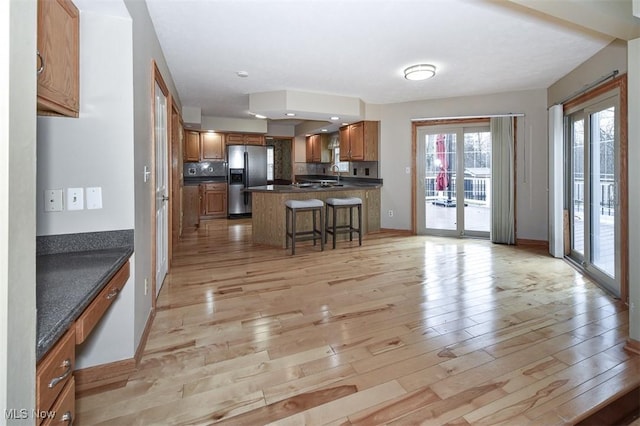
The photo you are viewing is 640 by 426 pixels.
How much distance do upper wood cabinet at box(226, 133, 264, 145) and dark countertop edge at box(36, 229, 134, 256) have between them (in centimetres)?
634

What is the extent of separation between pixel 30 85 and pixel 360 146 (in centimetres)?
593

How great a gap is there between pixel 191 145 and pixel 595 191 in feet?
23.4

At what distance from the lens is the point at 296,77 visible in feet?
14.8

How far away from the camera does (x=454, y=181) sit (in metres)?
5.91

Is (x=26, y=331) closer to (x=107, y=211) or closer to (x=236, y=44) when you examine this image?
(x=107, y=211)

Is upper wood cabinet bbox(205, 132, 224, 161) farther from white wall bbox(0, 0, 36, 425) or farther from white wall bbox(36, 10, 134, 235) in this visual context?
white wall bbox(0, 0, 36, 425)

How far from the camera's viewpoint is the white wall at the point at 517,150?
16.9 ft

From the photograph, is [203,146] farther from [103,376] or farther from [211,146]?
[103,376]

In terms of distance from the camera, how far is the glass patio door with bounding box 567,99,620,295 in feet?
11.1

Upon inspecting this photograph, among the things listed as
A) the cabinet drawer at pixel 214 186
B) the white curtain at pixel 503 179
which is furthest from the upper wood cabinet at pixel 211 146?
the white curtain at pixel 503 179

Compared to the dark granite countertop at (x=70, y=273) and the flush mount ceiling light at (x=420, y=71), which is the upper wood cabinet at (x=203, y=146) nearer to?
the flush mount ceiling light at (x=420, y=71)

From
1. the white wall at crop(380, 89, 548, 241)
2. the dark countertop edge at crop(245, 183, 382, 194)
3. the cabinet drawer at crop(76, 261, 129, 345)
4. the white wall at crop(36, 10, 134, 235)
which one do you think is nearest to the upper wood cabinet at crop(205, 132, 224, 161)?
the dark countertop edge at crop(245, 183, 382, 194)

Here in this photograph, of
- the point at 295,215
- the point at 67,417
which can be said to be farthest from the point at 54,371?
the point at 295,215

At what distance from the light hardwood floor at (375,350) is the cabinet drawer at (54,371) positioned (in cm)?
71
